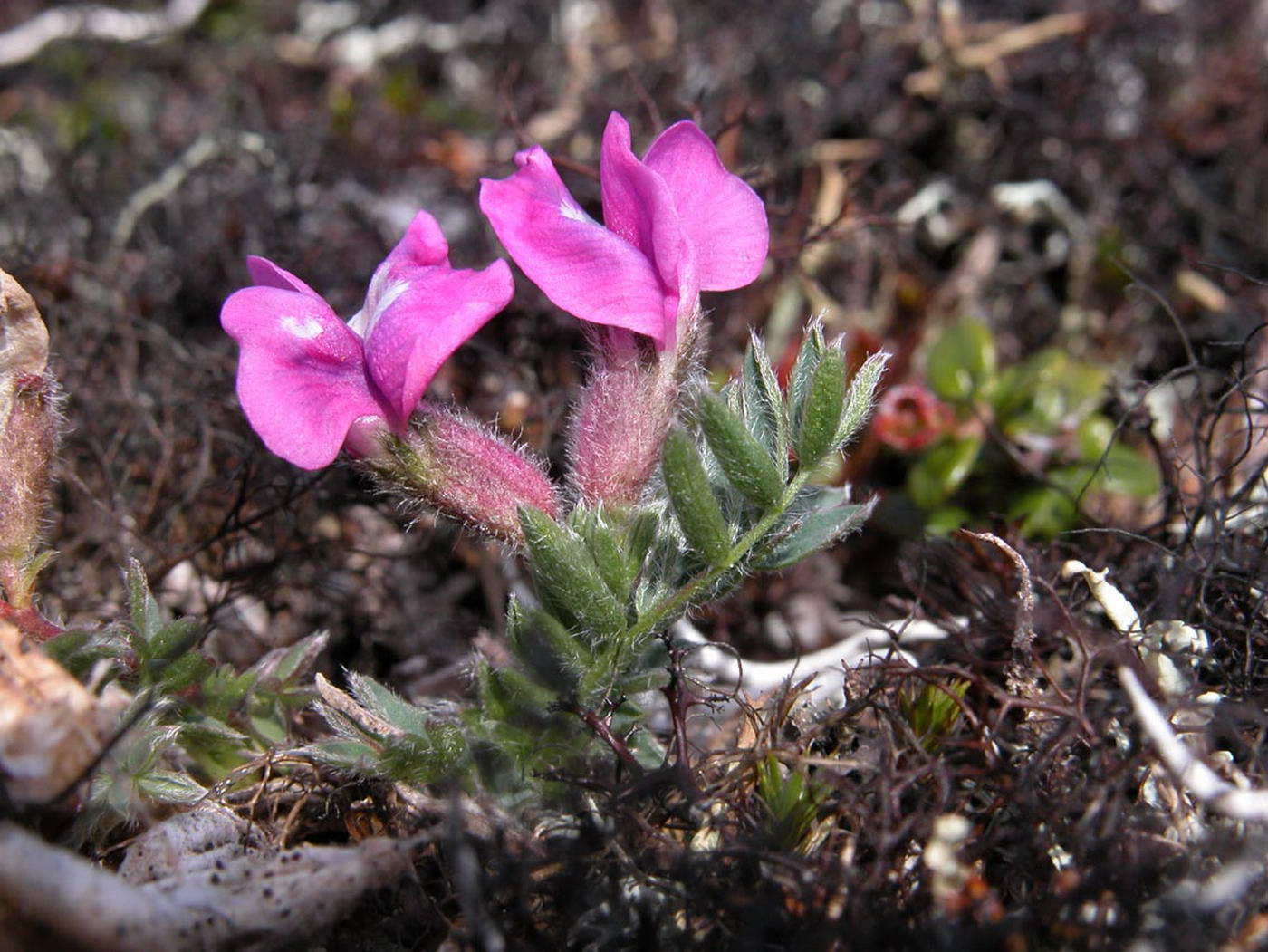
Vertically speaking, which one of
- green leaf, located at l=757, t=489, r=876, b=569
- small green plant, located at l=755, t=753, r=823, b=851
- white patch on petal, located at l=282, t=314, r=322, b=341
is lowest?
small green plant, located at l=755, t=753, r=823, b=851

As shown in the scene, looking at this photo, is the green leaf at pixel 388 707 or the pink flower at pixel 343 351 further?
the green leaf at pixel 388 707

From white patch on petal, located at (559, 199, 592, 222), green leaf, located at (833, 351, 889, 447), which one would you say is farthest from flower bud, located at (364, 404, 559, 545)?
green leaf, located at (833, 351, 889, 447)

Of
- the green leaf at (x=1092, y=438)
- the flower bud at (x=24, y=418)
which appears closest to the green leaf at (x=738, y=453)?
the flower bud at (x=24, y=418)

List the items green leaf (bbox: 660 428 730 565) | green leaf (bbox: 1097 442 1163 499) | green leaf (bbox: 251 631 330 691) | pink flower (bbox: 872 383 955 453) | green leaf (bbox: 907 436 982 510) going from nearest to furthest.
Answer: green leaf (bbox: 660 428 730 565) → green leaf (bbox: 251 631 330 691) → green leaf (bbox: 1097 442 1163 499) → green leaf (bbox: 907 436 982 510) → pink flower (bbox: 872 383 955 453)

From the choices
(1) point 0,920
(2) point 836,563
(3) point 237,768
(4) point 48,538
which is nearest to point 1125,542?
(2) point 836,563

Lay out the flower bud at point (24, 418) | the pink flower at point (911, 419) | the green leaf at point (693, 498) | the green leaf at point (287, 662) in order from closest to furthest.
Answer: the green leaf at point (693, 498) → the flower bud at point (24, 418) → the green leaf at point (287, 662) → the pink flower at point (911, 419)

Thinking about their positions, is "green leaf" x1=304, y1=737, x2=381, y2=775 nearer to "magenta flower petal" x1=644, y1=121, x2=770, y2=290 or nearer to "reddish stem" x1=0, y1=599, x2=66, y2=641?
"reddish stem" x1=0, y1=599, x2=66, y2=641

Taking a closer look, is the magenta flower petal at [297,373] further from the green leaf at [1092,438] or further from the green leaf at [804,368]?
the green leaf at [1092,438]

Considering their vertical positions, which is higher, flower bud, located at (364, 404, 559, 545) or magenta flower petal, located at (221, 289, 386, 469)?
magenta flower petal, located at (221, 289, 386, 469)
